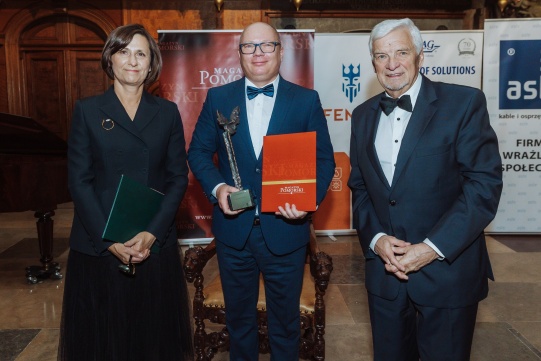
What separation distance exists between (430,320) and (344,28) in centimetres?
685

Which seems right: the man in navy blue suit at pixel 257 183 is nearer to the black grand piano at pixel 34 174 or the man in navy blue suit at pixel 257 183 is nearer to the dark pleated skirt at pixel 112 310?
the dark pleated skirt at pixel 112 310

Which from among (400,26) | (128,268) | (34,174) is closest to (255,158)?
(128,268)

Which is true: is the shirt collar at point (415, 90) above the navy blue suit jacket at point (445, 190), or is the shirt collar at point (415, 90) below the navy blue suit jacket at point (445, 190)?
above

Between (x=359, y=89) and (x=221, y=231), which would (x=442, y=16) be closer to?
(x=359, y=89)

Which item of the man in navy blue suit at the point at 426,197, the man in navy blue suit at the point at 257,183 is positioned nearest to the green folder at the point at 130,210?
the man in navy blue suit at the point at 257,183

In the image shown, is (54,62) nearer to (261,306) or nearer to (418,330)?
(261,306)

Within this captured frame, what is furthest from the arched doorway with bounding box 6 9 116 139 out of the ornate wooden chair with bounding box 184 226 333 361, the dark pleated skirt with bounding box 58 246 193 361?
the dark pleated skirt with bounding box 58 246 193 361

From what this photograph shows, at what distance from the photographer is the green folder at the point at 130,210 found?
1.99 meters

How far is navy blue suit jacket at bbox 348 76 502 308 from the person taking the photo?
1783 mm

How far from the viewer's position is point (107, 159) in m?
2.12

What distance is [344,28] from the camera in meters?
8.06

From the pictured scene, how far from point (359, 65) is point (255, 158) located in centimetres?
383

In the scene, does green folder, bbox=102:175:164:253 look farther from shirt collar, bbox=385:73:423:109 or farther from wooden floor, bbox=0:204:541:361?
wooden floor, bbox=0:204:541:361

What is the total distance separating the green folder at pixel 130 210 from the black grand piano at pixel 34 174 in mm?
2270
